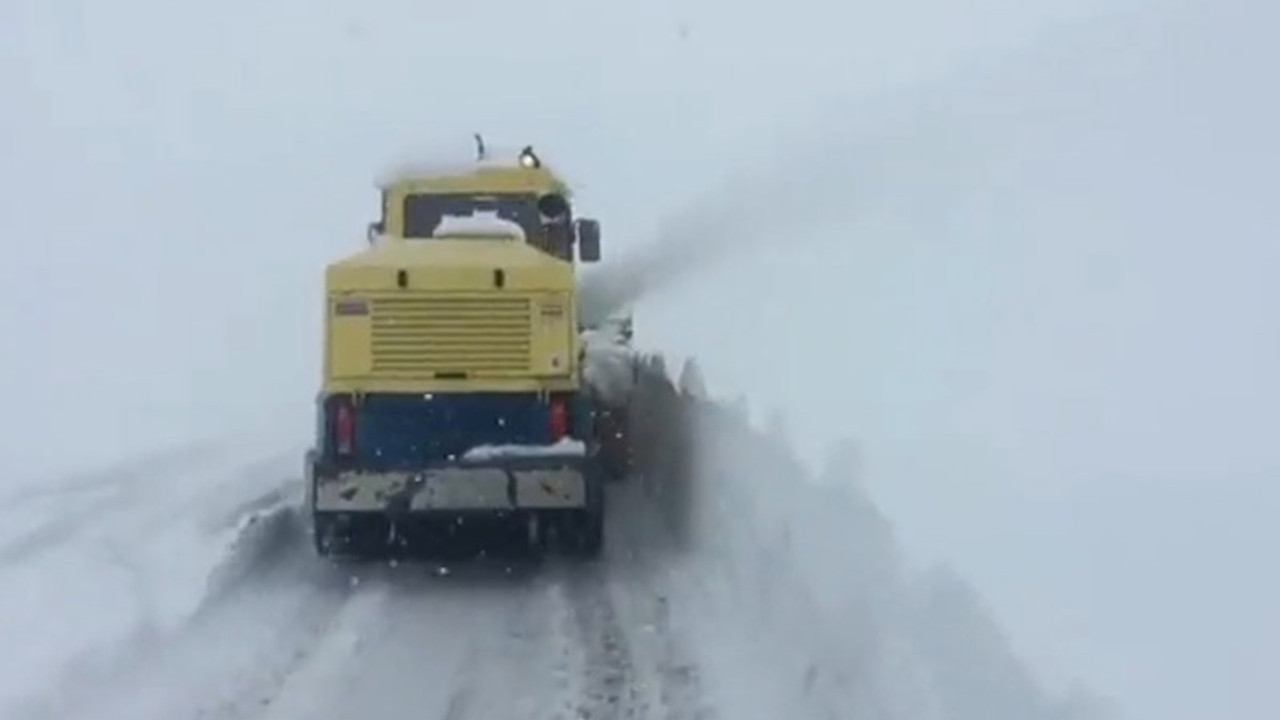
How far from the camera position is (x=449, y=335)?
13883mm

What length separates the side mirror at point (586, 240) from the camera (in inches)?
679

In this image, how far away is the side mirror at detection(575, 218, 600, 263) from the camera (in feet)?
56.5

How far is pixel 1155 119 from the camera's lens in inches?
893

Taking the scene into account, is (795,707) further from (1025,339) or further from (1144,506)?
(1025,339)

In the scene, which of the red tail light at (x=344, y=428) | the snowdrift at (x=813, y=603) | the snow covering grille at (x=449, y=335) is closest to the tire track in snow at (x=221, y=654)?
the red tail light at (x=344, y=428)

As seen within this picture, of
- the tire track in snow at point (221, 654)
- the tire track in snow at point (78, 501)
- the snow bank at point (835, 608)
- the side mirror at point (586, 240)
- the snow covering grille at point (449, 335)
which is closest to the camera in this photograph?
the snow bank at point (835, 608)

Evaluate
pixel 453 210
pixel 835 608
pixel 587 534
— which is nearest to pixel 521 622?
pixel 587 534

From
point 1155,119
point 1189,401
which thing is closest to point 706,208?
point 1155,119

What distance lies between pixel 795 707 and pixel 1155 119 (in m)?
15.2

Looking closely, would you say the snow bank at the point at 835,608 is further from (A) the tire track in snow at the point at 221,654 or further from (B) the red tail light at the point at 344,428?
(B) the red tail light at the point at 344,428

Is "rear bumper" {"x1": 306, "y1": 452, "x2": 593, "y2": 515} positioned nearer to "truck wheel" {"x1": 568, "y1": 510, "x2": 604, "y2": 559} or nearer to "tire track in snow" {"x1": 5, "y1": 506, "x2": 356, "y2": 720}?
"truck wheel" {"x1": 568, "y1": 510, "x2": 604, "y2": 559}

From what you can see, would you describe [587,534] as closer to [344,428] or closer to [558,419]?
[558,419]

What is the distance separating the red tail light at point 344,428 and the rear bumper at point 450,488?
0.21m

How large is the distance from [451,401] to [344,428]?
0.73 m
